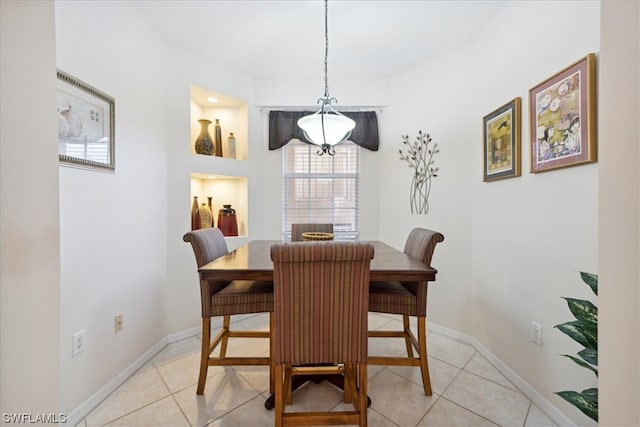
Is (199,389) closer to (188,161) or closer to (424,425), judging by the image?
Answer: (424,425)

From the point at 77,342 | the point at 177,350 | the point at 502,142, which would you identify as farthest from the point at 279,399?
the point at 502,142

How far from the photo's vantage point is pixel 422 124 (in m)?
2.71

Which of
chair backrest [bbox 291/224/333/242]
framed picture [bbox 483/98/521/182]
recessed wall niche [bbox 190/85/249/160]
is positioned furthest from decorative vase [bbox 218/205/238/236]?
framed picture [bbox 483/98/521/182]

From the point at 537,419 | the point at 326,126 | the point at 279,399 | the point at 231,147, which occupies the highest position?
the point at 231,147

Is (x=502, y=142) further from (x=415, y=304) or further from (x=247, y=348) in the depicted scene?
(x=247, y=348)

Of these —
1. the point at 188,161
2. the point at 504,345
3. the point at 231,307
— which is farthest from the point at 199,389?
the point at 504,345

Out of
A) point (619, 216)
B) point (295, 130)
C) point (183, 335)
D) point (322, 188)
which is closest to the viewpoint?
point (619, 216)

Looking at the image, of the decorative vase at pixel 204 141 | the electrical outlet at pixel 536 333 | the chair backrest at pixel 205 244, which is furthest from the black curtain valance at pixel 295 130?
the electrical outlet at pixel 536 333

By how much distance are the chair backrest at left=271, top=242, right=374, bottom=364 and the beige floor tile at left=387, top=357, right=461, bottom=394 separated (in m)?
0.87

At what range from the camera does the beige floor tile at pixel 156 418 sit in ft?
4.74

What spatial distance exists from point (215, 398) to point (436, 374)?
1.46 m

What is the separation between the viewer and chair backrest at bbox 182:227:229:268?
165 centimetres

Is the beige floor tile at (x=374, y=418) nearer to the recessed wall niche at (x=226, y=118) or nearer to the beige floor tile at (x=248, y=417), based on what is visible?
the beige floor tile at (x=248, y=417)

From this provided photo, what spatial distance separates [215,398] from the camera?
1.63 meters
